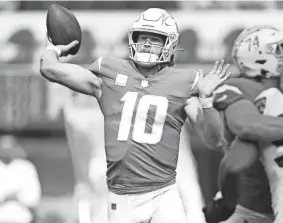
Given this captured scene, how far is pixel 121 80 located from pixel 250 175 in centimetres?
66

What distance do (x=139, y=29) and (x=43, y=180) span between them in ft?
5.45

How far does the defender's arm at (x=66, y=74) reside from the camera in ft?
7.74

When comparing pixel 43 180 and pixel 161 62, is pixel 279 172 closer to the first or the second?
pixel 161 62

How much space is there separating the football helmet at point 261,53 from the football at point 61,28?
2.19 feet

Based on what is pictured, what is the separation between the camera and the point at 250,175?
2756mm

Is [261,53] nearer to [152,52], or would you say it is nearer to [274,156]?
[274,156]

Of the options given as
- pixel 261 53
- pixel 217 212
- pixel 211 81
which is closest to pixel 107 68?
pixel 211 81

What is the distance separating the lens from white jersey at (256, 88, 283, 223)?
2592mm

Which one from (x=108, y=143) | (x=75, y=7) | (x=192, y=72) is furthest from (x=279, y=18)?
(x=108, y=143)

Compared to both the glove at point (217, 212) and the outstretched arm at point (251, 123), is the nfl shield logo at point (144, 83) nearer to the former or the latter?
the outstretched arm at point (251, 123)

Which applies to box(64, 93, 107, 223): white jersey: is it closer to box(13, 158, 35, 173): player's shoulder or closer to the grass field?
the grass field

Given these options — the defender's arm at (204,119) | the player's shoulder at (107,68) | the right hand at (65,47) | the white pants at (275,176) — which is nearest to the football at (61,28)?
the right hand at (65,47)

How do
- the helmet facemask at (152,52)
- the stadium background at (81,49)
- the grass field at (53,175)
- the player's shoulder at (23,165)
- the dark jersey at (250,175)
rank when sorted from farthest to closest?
the stadium background at (81,49)
the player's shoulder at (23,165)
the grass field at (53,175)
the dark jersey at (250,175)
the helmet facemask at (152,52)

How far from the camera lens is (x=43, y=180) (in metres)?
3.90
